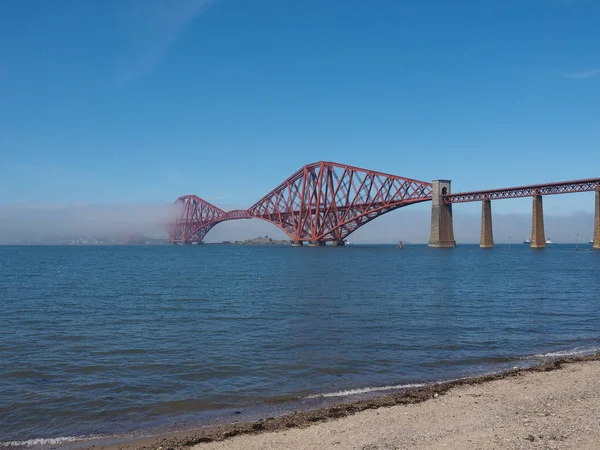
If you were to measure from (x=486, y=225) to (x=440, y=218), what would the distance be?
9014 mm

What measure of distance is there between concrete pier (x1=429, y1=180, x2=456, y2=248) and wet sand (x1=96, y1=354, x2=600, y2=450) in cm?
9617

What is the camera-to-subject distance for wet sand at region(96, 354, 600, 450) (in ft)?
24.0

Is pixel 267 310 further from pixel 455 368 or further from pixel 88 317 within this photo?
pixel 455 368

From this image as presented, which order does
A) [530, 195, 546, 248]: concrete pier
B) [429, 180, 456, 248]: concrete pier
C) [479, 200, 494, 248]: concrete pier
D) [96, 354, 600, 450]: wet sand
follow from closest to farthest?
[96, 354, 600, 450]: wet sand < [530, 195, 546, 248]: concrete pier < [479, 200, 494, 248]: concrete pier < [429, 180, 456, 248]: concrete pier

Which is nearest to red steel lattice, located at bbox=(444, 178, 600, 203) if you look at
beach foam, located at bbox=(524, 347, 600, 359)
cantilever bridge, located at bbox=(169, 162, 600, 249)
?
cantilever bridge, located at bbox=(169, 162, 600, 249)

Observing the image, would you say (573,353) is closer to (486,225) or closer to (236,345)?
(236,345)

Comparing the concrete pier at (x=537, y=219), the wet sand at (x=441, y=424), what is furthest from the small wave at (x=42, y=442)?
the concrete pier at (x=537, y=219)

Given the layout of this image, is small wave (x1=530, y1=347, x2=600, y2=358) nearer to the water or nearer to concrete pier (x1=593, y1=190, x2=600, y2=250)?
the water

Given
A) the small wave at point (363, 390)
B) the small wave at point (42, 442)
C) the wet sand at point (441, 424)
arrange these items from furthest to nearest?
the small wave at point (363, 390) → the small wave at point (42, 442) → the wet sand at point (441, 424)

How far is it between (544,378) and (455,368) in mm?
2359

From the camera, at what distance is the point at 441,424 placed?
815 centimetres

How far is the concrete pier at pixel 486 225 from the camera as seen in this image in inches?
3871

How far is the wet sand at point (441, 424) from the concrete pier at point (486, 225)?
92832mm

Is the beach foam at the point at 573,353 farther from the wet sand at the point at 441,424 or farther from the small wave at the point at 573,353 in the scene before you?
the wet sand at the point at 441,424
